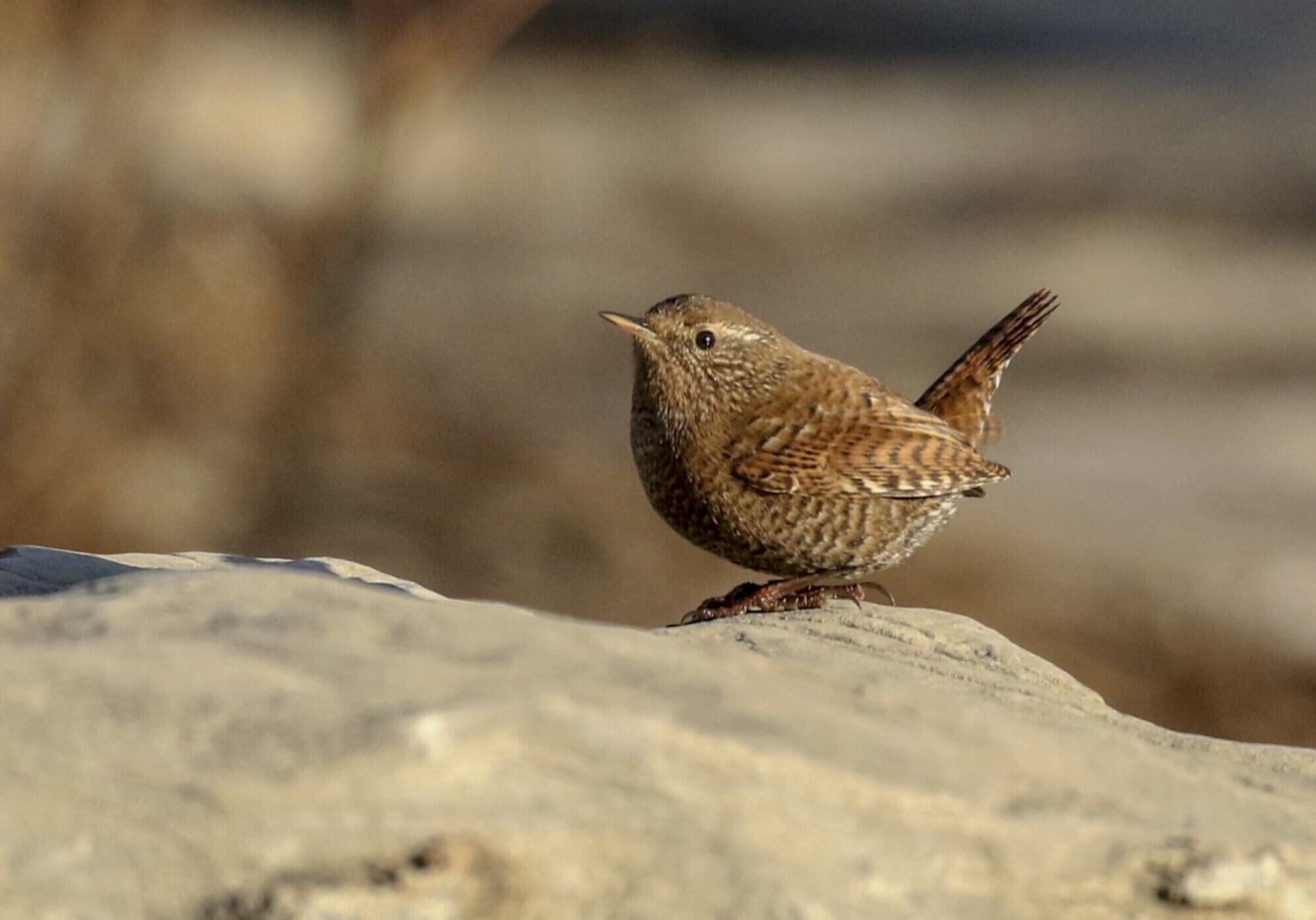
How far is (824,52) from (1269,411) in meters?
4.75

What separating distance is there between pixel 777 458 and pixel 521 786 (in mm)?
2362

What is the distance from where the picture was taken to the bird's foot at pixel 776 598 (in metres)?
4.26

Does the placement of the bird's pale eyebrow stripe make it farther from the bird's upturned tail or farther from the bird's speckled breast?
the bird's upturned tail

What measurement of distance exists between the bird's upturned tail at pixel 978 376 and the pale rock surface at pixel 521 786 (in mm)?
2654

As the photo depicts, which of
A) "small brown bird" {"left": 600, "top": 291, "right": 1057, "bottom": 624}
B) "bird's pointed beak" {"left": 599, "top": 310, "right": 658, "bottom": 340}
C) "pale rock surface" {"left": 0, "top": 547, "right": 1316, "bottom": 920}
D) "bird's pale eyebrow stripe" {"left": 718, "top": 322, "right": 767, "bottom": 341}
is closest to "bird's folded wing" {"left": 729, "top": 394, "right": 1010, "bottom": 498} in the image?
"small brown bird" {"left": 600, "top": 291, "right": 1057, "bottom": 624}

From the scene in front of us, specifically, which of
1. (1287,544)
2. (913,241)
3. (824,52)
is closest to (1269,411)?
(1287,544)

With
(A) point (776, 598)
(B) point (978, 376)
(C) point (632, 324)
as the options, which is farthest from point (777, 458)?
(B) point (978, 376)

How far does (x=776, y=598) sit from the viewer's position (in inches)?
171

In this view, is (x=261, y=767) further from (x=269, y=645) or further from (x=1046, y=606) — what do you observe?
(x=1046, y=606)

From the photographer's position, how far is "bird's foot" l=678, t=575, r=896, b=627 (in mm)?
4258

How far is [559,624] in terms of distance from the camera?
2479 millimetres

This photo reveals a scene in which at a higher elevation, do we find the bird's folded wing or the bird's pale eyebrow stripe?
the bird's pale eyebrow stripe

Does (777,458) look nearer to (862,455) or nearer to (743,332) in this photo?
(862,455)

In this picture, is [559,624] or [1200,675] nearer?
[559,624]
